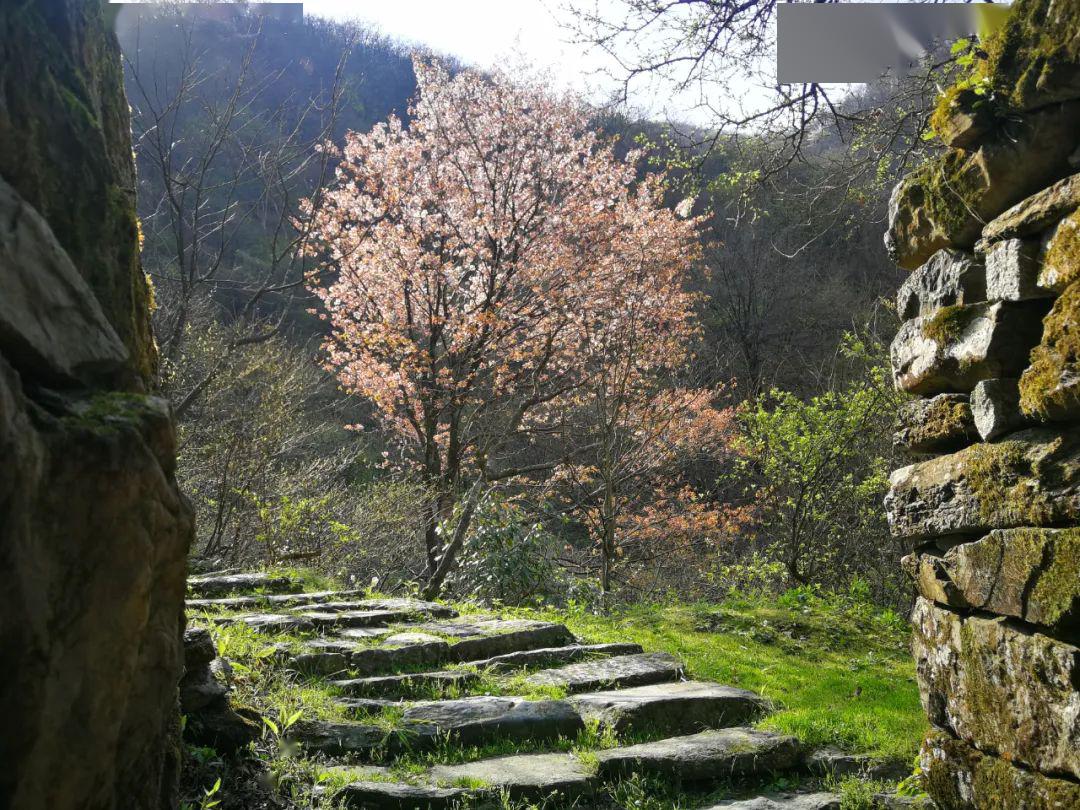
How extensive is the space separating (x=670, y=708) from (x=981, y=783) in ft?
4.78

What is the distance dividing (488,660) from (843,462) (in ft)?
19.5

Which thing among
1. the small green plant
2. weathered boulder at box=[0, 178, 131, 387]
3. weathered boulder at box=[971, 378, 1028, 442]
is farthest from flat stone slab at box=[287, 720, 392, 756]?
weathered boulder at box=[971, 378, 1028, 442]

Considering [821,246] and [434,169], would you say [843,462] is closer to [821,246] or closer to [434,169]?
[434,169]

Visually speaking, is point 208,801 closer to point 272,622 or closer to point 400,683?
point 400,683

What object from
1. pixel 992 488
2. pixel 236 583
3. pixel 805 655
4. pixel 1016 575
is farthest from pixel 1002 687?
pixel 236 583

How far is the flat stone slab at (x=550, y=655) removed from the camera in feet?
15.4

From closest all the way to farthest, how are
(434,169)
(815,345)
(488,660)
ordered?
(488,660) → (434,169) → (815,345)

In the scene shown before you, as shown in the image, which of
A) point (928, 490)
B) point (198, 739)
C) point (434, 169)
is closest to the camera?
point (198, 739)

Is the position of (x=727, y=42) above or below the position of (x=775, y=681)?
above

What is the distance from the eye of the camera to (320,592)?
613 cm

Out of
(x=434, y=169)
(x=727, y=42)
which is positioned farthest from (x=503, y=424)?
(x=727, y=42)

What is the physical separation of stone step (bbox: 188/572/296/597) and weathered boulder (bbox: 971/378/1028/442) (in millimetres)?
4738

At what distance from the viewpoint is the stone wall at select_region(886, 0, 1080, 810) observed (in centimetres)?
247

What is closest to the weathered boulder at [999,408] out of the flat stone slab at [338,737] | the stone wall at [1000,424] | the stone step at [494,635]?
the stone wall at [1000,424]
